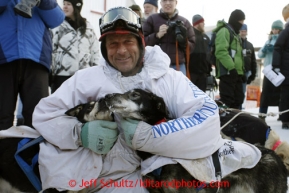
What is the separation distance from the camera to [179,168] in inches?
67.6

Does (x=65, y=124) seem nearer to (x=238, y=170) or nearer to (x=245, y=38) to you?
(x=238, y=170)

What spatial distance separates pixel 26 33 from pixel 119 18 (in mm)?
971

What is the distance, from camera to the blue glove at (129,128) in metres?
1.68

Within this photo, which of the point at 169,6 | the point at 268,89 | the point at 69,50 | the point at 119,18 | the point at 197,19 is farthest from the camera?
the point at 268,89

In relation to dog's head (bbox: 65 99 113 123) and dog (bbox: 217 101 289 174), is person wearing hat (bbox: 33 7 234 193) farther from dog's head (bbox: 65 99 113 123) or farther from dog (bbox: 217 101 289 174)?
dog (bbox: 217 101 289 174)

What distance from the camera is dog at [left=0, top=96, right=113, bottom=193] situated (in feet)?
5.82

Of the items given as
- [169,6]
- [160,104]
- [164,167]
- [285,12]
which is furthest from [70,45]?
[285,12]

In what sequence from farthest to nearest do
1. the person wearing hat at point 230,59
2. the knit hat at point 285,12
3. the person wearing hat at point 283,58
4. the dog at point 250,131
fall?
the knit hat at point 285,12 < the person wearing hat at point 283,58 < the person wearing hat at point 230,59 < the dog at point 250,131

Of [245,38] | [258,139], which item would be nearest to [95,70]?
[258,139]

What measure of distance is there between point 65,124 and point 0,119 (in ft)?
3.11

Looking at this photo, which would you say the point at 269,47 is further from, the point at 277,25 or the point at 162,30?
the point at 162,30

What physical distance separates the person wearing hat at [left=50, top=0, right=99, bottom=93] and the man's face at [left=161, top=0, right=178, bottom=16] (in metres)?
1.00

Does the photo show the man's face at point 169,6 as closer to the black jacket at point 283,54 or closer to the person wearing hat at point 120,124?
the black jacket at point 283,54

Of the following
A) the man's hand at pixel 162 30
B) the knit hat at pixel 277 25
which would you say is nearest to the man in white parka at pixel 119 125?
the man's hand at pixel 162 30
